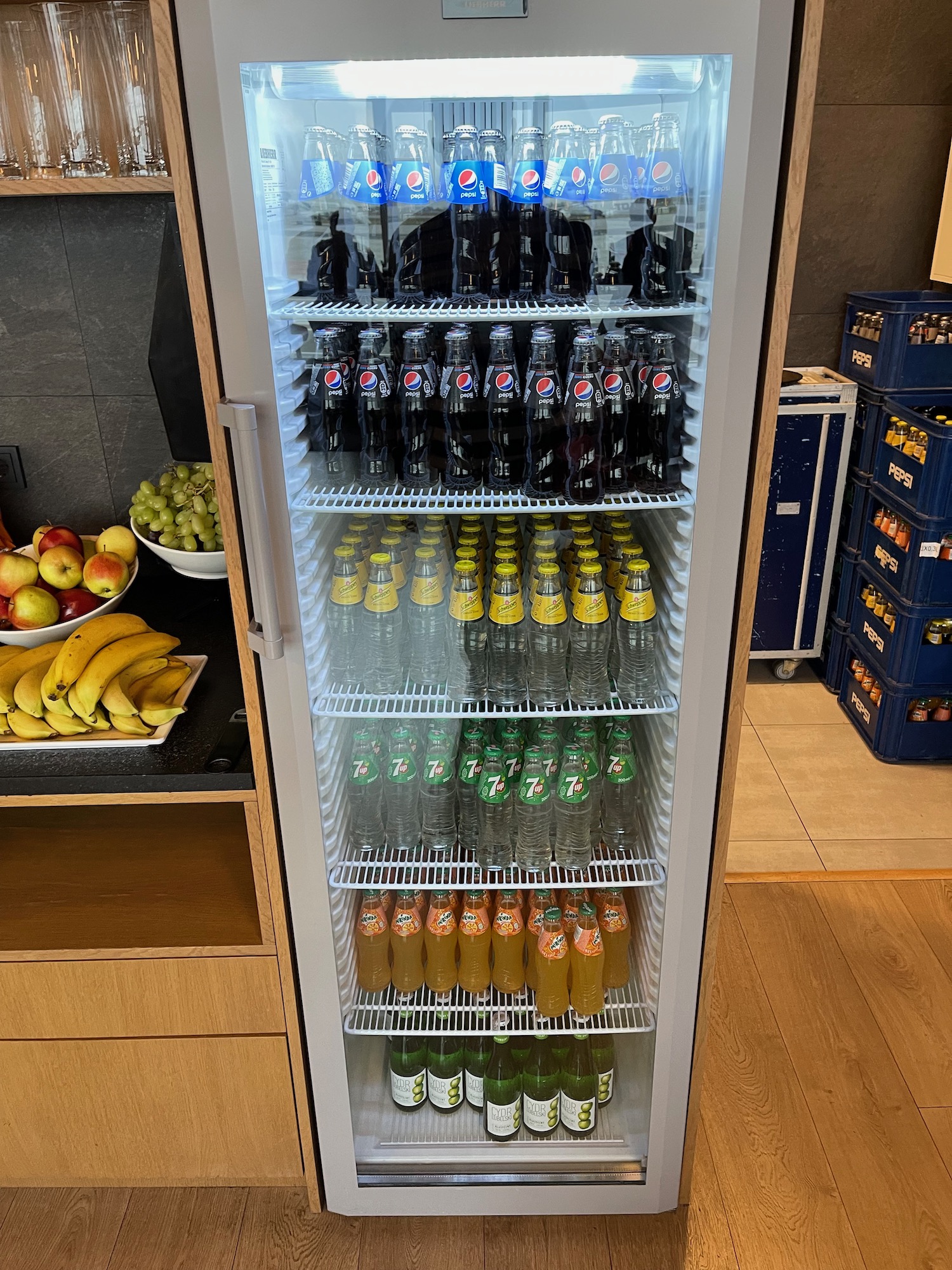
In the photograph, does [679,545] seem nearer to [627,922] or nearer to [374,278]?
[374,278]

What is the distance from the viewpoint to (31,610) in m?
1.70

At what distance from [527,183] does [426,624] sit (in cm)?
69

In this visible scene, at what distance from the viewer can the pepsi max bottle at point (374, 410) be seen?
1453 mm

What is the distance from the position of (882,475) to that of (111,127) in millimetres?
2608

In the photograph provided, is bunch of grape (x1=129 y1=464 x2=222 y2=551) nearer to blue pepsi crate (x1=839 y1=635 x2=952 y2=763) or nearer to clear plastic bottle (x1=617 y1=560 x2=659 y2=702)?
clear plastic bottle (x1=617 y1=560 x2=659 y2=702)

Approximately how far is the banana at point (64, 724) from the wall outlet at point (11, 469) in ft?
2.25

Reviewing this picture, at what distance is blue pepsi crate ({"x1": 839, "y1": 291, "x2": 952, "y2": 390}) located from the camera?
3.12 m

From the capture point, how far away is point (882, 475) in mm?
3189

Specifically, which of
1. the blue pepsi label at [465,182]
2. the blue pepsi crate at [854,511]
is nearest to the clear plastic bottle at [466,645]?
the blue pepsi label at [465,182]

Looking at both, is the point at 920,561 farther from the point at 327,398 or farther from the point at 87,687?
the point at 87,687

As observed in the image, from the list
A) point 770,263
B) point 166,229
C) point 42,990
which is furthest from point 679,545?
point 42,990

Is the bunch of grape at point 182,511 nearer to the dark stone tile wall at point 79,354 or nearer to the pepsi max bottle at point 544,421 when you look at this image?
the dark stone tile wall at point 79,354

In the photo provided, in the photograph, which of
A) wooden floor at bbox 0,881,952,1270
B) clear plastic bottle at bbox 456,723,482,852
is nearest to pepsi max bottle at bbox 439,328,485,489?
clear plastic bottle at bbox 456,723,482,852

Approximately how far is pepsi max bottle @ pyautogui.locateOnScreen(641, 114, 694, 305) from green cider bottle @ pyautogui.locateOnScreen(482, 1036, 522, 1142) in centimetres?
139
